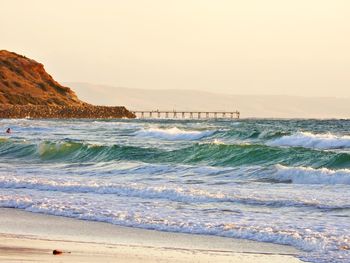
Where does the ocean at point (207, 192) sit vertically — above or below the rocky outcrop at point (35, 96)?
below

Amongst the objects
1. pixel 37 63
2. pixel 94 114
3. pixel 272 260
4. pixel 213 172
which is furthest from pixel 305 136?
pixel 37 63

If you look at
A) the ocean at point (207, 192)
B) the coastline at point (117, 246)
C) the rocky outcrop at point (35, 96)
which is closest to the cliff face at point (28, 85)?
the rocky outcrop at point (35, 96)

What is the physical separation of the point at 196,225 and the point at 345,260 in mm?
3536

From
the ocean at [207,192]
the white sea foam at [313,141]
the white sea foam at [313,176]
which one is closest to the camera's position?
the ocean at [207,192]

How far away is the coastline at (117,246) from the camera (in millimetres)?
11586

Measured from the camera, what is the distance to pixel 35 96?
163 metres

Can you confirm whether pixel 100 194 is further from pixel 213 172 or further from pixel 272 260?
pixel 272 260

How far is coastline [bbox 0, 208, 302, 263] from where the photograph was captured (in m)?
11.6

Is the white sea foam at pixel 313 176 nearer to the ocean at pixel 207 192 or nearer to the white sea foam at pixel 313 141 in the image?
the ocean at pixel 207 192

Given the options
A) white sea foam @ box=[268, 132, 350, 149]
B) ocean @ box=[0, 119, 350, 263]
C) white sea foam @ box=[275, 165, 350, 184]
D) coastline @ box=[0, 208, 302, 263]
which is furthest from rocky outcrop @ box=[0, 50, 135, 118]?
coastline @ box=[0, 208, 302, 263]

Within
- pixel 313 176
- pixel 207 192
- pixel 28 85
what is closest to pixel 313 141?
pixel 313 176

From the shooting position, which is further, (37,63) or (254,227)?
(37,63)

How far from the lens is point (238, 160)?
30203mm

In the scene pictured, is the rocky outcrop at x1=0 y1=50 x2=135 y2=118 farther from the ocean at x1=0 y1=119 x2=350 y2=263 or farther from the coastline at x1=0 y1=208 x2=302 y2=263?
the coastline at x1=0 y1=208 x2=302 y2=263
